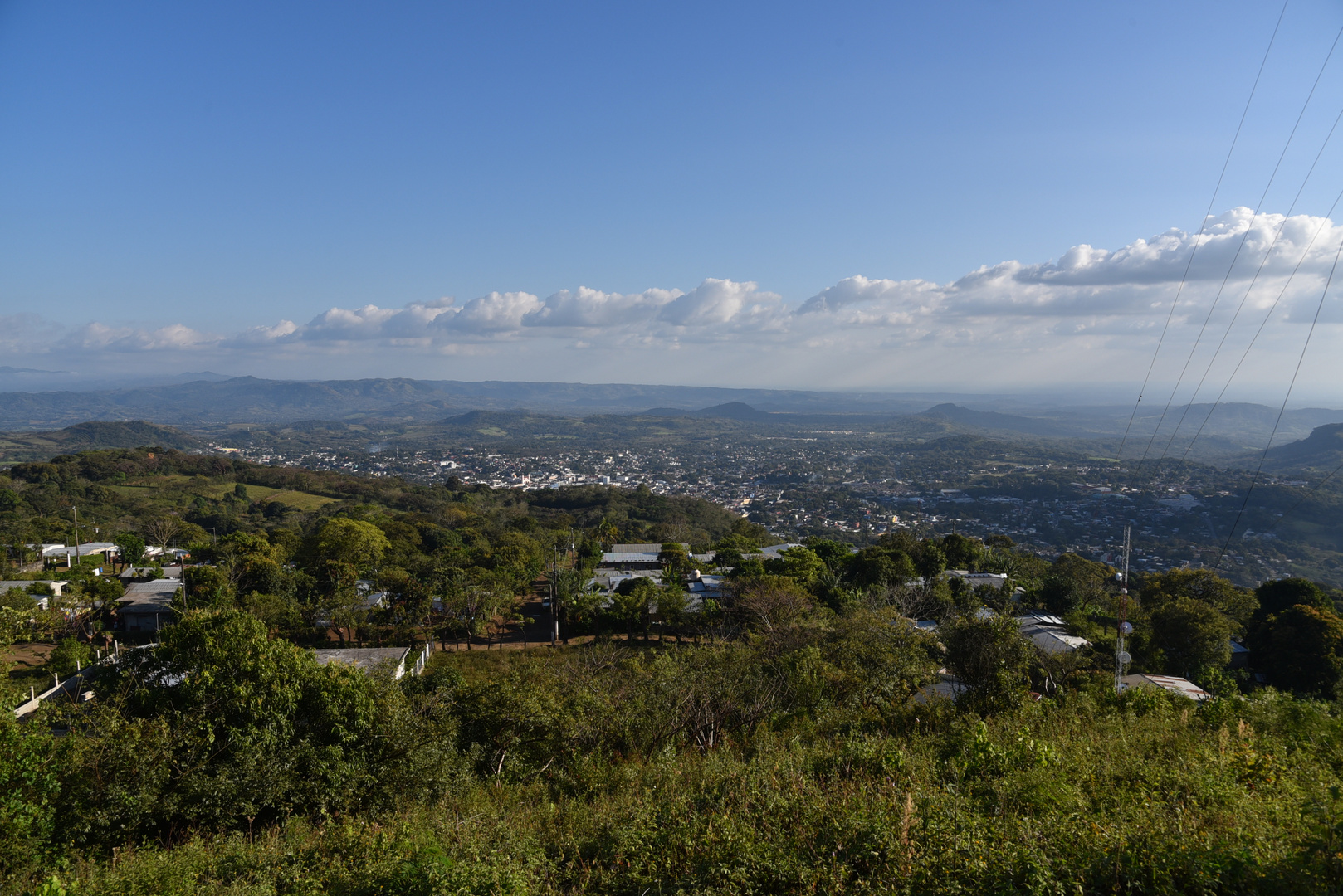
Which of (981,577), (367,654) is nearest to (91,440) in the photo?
(367,654)

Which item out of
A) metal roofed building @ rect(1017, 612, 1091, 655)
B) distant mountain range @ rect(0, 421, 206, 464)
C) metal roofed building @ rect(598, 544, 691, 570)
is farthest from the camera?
distant mountain range @ rect(0, 421, 206, 464)

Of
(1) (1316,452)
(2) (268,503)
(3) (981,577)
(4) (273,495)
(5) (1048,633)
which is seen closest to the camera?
(5) (1048,633)

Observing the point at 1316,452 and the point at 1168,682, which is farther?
the point at 1316,452

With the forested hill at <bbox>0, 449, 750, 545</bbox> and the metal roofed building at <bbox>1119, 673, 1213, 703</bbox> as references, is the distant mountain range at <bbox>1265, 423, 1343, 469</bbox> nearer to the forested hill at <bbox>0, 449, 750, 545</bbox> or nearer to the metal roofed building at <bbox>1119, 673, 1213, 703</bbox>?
the forested hill at <bbox>0, 449, 750, 545</bbox>

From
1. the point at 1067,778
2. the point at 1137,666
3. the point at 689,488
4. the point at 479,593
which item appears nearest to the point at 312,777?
the point at 1067,778

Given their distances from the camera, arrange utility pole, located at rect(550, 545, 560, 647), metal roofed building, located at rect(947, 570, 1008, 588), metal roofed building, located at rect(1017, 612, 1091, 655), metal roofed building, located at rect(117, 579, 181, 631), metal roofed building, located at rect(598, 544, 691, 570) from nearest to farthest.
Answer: metal roofed building, located at rect(1017, 612, 1091, 655) < utility pole, located at rect(550, 545, 560, 647) < metal roofed building, located at rect(117, 579, 181, 631) < metal roofed building, located at rect(947, 570, 1008, 588) < metal roofed building, located at rect(598, 544, 691, 570)

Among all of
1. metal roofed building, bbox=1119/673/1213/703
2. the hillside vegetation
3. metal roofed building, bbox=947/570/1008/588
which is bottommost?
metal roofed building, bbox=947/570/1008/588

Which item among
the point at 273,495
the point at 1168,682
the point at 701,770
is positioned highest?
the point at 701,770

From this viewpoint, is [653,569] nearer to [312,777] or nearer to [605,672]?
[605,672]

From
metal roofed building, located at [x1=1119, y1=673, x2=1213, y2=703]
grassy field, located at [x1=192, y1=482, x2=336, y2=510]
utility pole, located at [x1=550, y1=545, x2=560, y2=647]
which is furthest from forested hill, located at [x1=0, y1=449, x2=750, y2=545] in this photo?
metal roofed building, located at [x1=1119, y1=673, x2=1213, y2=703]

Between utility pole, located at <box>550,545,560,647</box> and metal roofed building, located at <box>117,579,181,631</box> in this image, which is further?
metal roofed building, located at <box>117,579,181,631</box>

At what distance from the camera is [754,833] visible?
4.09 metres

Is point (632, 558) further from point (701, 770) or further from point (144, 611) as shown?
point (701, 770)

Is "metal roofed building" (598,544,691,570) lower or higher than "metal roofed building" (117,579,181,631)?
lower
